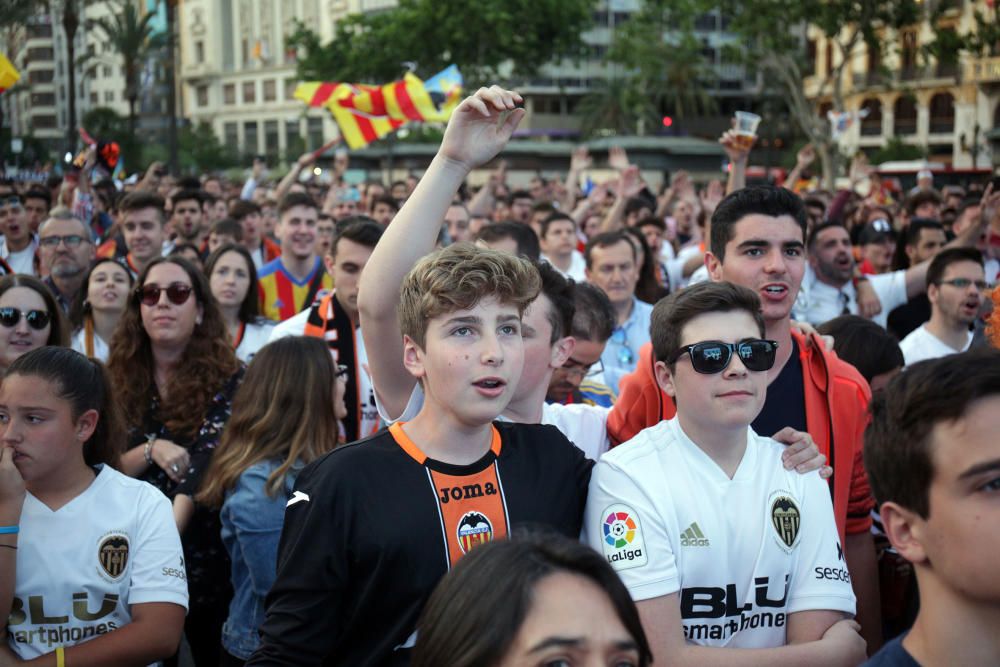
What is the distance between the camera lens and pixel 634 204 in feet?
43.1

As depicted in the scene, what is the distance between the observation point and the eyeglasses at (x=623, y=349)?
694cm

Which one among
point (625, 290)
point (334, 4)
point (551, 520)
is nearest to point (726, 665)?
point (551, 520)

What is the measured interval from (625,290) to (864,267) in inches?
151

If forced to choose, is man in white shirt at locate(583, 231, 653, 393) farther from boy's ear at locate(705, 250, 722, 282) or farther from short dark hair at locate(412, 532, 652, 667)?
short dark hair at locate(412, 532, 652, 667)

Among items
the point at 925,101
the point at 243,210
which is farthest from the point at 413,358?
the point at 925,101

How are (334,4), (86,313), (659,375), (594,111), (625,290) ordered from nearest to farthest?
(659,375) < (86,313) < (625,290) < (594,111) < (334,4)

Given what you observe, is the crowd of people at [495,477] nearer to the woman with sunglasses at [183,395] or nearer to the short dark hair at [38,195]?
the woman with sunglasses at [183,395]

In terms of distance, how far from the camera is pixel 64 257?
7234 millimetres

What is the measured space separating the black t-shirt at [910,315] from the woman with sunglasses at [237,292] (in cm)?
442

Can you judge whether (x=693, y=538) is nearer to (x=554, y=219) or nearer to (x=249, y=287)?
(x=249, y=287)

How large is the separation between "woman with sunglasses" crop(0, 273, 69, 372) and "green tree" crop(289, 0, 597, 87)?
92.2 feet

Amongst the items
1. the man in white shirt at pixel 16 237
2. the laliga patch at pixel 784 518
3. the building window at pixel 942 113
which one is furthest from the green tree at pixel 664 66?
the laliga patch at pixel 784 518

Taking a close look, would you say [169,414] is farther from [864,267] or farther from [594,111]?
[594,111]

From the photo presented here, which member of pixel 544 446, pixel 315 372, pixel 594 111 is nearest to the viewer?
pixel 544 446
